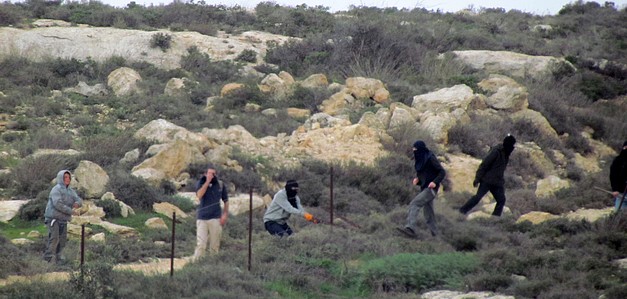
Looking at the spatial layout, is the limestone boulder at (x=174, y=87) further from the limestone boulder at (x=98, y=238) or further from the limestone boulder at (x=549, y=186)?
the limestone boulder at (x=98, y=238)

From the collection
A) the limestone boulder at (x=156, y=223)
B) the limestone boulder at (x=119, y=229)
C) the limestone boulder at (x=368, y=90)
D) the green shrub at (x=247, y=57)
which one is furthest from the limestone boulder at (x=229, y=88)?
the limestone boulder at (x=119, y=229)

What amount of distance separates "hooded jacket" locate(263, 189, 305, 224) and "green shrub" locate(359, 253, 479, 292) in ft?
6.15

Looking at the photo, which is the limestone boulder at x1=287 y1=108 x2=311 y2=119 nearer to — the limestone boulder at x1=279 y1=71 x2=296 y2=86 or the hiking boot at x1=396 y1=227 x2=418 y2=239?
the limestone boulder at x1=279 y1=71 x2=296 y2=86

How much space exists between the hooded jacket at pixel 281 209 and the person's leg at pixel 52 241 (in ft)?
11.0

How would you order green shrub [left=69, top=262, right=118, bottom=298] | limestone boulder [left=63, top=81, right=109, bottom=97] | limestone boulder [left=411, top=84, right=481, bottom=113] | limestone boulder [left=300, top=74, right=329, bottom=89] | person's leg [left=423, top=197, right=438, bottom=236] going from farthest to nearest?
limestone boulder [left=300, top=74, right=329, bottom=89] < limestone boulder [left=63, top=81, right=109, bottom=97] < limestone boulder [left=411, top=84, right=481, bottom=113] < person's leg [left=423, top=197, right=438, bottom=236] < green shrub [left=69, top=262, right=118, bottom=298]

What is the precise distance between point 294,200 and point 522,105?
17338 millimetres

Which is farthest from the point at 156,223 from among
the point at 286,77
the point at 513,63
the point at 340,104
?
the point at 513,63

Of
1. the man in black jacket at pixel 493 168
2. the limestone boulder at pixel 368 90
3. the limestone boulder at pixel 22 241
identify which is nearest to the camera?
the limestone boulder at pixel 22 241

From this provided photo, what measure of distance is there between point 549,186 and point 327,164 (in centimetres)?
547

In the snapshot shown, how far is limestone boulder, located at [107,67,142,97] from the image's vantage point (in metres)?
30.6

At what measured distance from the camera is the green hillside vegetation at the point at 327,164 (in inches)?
514

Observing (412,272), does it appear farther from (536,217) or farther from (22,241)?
(22,241)

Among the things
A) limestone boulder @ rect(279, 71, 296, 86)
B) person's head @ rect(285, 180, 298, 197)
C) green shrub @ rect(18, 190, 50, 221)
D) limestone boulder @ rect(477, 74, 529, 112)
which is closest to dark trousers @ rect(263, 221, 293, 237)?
person's head @ rect(285, 180, 298, 197)

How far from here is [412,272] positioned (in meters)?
13.4
